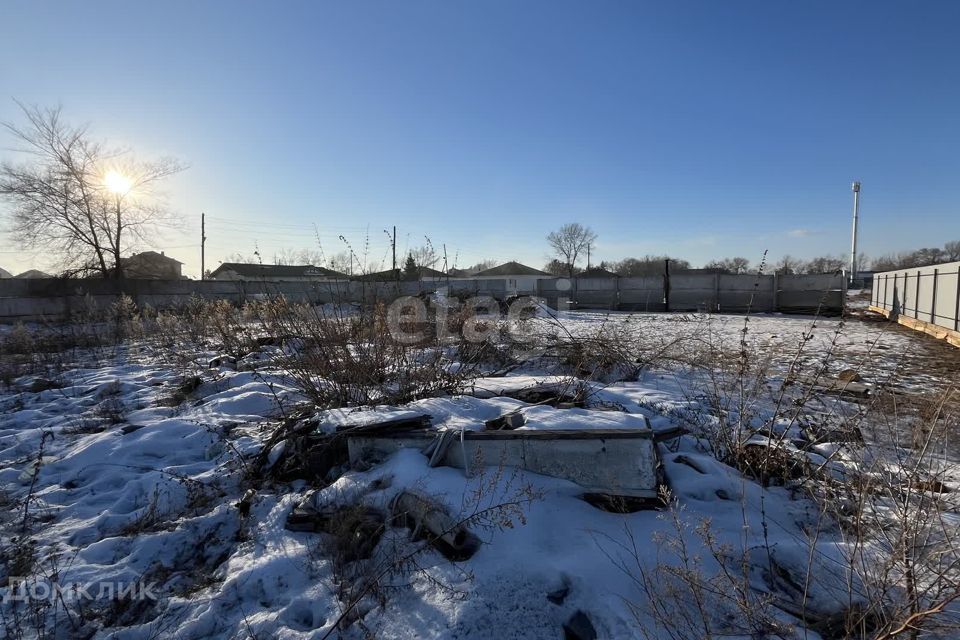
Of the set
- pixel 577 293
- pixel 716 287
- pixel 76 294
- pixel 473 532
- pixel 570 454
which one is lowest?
pixel 473 532

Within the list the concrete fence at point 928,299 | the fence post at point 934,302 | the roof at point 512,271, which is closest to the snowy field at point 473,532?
the concrete fence at point 928,299

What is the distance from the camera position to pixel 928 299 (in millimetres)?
11359

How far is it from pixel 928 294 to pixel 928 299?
13 cm

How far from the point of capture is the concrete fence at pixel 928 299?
9.71 metres

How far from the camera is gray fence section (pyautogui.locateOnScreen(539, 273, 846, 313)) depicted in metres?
19.4

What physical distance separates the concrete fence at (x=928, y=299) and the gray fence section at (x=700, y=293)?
10.6 ft

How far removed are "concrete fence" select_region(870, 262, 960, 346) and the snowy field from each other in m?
9.47

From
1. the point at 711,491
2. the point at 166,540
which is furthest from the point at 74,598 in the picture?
the point at 711,491

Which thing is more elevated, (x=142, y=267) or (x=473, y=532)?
(x=142, y=267)

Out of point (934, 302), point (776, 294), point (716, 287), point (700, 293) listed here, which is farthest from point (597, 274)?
point (934, 302)

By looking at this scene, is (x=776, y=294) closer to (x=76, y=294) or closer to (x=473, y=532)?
(x=473, y=532)

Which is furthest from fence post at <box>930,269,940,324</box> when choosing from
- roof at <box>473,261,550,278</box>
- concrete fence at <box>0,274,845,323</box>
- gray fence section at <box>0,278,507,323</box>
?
roof at <box>473,261,550,278</box>

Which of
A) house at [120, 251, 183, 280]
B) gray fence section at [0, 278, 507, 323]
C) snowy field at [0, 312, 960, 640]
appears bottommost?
snowy field at [0, 312, 960, 640]

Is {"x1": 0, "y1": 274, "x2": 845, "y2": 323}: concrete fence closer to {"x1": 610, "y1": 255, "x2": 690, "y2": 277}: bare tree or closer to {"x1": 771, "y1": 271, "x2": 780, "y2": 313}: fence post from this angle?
{"x1": 771, "y1": 271, "x2": 780, "y2": 313}: fence post
